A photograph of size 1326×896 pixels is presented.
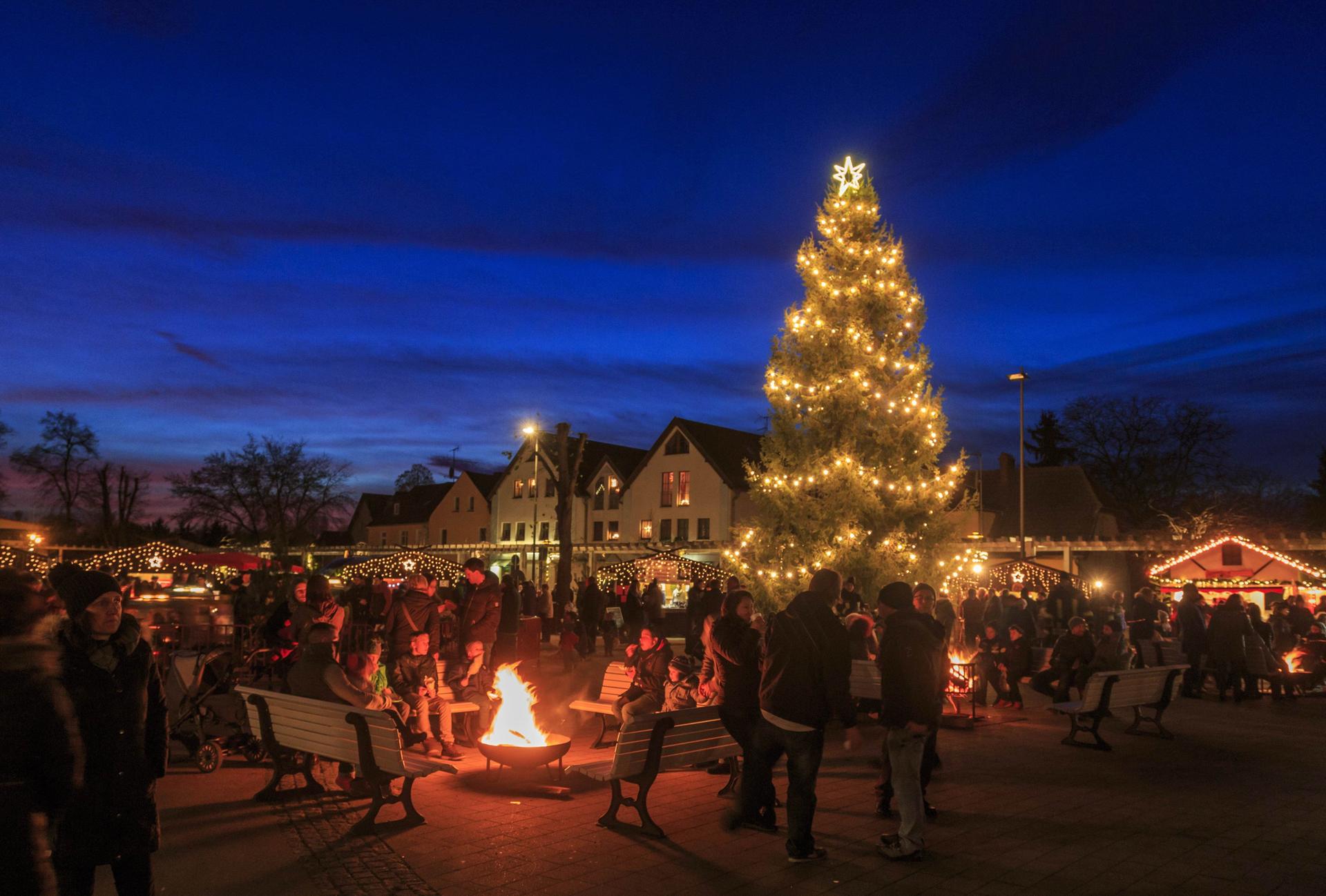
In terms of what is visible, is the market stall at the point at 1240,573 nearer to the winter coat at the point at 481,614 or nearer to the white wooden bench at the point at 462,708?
the winter coat at the point at 481,614

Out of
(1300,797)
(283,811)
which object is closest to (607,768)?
(283,811)

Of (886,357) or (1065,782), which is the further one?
(886,357)

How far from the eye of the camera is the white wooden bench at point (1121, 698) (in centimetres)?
1048

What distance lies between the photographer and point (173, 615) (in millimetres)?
16469

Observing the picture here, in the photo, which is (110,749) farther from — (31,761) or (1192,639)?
(1192,639)

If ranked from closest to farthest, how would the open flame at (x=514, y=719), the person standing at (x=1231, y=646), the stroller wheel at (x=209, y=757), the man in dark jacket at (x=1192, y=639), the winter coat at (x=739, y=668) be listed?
the winter coat at (x=739, y=668), the open flame at (x=514, y=719), the stroller wheel at (x=209, y=757), the person standing at (x=1231, y=646), the man in dark jacket at (x=1192, y=639)

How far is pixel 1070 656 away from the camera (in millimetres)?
12906

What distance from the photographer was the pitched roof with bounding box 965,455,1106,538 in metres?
51.0

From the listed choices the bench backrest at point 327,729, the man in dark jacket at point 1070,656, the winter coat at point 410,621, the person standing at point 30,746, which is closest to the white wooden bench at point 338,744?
the bench backrest at point 327,729

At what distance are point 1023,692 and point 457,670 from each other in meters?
10.0

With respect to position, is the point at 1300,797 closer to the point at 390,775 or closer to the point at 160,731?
the point at 390,775

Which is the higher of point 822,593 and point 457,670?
point 822,593

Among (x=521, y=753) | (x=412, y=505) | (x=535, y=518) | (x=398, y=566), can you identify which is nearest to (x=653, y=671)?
Result: (x=521, y=753)

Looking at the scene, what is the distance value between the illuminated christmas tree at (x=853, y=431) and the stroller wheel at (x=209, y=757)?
34.1ft
